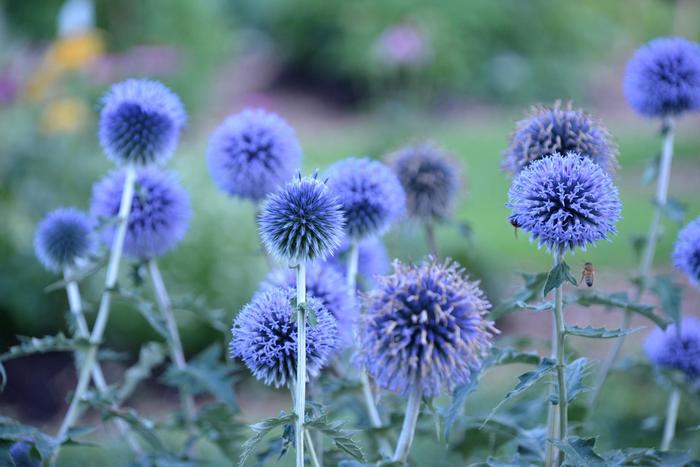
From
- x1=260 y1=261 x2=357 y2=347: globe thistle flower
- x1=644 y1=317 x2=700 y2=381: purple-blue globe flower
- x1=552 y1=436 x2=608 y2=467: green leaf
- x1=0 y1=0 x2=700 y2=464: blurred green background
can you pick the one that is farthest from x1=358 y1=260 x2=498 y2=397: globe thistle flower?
x1=644 y1=317 x2=700 y2=381: purple-blue globe flower

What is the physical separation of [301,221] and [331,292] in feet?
1.38

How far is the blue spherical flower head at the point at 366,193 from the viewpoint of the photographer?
92.7 inches

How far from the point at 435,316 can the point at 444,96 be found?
541 inches

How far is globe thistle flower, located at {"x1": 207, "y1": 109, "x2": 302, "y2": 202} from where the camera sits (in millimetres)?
2520

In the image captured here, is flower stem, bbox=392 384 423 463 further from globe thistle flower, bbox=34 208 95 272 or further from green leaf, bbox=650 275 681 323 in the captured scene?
globe thistle flower, bbox=34 208 95 272

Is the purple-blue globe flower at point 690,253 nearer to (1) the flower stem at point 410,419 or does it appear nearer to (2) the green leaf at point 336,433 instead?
(1) the flower stem at point 410,419

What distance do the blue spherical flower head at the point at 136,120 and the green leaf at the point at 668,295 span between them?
1.65 meters

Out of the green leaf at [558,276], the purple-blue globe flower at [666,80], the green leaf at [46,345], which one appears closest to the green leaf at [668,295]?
the purple-blue globe flower at [666,80]

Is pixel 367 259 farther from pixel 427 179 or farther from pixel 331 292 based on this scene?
pixel 331 292

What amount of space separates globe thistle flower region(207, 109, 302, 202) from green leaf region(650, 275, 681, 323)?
4.09 feet

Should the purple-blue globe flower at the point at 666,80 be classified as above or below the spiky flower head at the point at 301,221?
above

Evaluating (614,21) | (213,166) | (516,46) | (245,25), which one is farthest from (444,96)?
(213,166)

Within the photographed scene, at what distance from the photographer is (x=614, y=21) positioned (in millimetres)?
17781

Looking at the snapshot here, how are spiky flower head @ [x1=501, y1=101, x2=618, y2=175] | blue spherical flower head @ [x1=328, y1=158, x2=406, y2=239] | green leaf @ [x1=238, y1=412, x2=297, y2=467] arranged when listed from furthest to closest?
blue spherical flower head @ [x1=328, y1=158, x2=406, y2=239] < spiky flower head @ [x1=501, y1=101, x2=618, y2=175] < green leaf @ [x1=238, y1=412, x2=297, y2=467]
